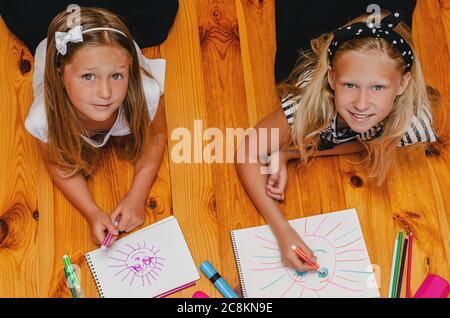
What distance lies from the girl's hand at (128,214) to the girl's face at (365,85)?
46 centimetres

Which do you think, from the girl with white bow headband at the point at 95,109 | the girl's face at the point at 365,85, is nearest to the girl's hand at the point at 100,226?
the girl with white bow headband at the point at 95,109

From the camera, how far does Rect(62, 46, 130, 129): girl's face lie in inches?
44.8

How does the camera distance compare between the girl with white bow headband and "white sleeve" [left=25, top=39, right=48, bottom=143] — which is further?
"white sleeve" [left=25, top=39, right=48, bottom=143]

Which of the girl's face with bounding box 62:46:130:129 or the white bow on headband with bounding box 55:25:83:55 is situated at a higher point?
the white bow on headband with bounding box 55:25:83:55

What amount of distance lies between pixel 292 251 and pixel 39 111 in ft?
1.85

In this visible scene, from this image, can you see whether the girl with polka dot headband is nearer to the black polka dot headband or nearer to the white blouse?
the black polka dot headband

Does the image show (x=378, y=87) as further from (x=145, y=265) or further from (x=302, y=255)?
(x=145, y=265)

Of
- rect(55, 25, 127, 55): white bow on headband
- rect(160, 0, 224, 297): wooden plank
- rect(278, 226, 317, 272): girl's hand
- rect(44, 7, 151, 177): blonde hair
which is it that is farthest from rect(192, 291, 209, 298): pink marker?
rect(55, 25, 127, 55): white bow on headband

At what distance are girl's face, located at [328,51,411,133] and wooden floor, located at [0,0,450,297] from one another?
0.23m

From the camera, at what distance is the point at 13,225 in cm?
135

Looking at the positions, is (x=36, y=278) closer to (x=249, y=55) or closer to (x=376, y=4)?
(x=249, y=55)

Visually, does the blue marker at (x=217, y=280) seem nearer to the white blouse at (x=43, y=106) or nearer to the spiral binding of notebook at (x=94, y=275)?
the spiral binding of notebook at (x=94, y=275)

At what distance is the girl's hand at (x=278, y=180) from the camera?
1356mm

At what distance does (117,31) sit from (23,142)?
406 millimetres
